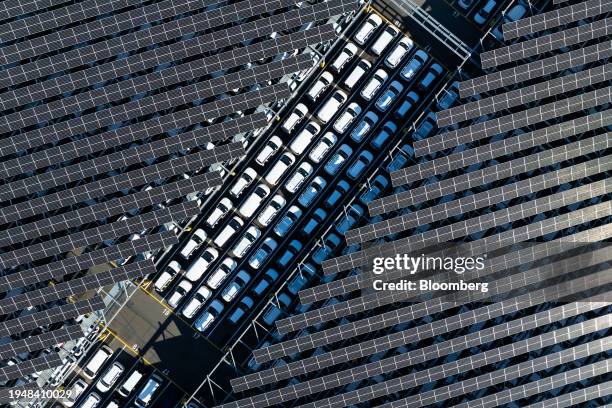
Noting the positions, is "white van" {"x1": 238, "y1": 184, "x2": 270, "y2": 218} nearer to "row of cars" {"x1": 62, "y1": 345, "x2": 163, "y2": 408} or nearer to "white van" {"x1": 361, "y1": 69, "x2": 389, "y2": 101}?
"white van" {"x1": 361, "y1": 69, "x2": 389, "y2": 101}

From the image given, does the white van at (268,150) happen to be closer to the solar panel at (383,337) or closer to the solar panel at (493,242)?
the solar panel at (493,242)

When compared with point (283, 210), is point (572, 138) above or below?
above

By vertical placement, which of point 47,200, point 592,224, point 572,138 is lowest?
point 47,200

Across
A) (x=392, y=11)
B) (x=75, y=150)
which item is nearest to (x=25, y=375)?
(x=75, y=150)

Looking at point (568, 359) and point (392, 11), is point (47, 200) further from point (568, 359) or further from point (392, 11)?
point (568, 359)

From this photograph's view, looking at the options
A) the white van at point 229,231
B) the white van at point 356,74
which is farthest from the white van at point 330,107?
the white van at point 229,231

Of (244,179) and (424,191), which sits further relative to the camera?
(244,179)
